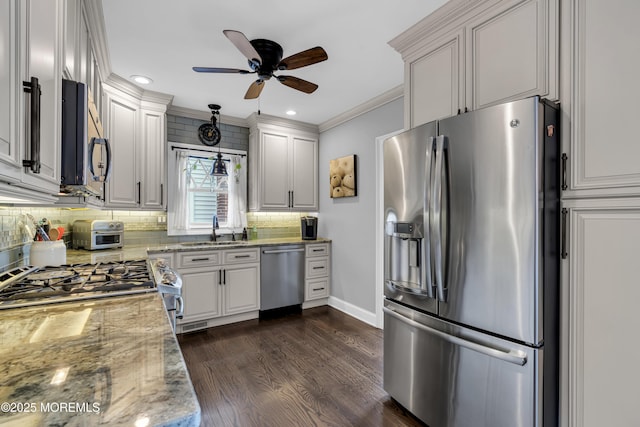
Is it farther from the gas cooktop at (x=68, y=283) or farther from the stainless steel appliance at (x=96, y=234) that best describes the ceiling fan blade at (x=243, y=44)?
the stainless steel appliance at (x=96, y=234)

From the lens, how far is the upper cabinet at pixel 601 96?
4.01 ft

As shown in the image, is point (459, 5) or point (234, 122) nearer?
point (459, 5)

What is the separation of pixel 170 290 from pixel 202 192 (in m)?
2.84

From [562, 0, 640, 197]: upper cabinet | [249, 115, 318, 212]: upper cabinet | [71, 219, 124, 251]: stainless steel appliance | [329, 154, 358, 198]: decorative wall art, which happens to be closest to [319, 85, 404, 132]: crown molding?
[249, 115, 318, 212]: upper cabinet

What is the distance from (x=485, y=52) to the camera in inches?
68.3

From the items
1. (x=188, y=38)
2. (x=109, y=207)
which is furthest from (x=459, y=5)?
(x=109, y=207)

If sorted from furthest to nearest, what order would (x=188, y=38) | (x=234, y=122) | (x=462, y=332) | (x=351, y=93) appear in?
(x=234, y=122), (x=351, y=93), (x=188, y=38), (x=462, y=332)

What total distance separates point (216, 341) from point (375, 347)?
63.3 inches

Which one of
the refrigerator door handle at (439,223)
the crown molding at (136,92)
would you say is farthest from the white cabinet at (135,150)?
the refrigerator door handle at (439,223)

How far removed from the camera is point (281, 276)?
3898 millimetres

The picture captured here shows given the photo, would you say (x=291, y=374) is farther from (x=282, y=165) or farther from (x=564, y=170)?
(x=282, y=165)

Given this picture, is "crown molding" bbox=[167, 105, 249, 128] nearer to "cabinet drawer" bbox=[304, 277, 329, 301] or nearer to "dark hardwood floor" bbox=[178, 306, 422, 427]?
"cabinet drawer" bbox=[304, 277, 329, 301]

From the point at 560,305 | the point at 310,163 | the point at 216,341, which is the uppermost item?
the point at 310,163

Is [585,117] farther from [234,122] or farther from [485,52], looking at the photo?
[234,122]
